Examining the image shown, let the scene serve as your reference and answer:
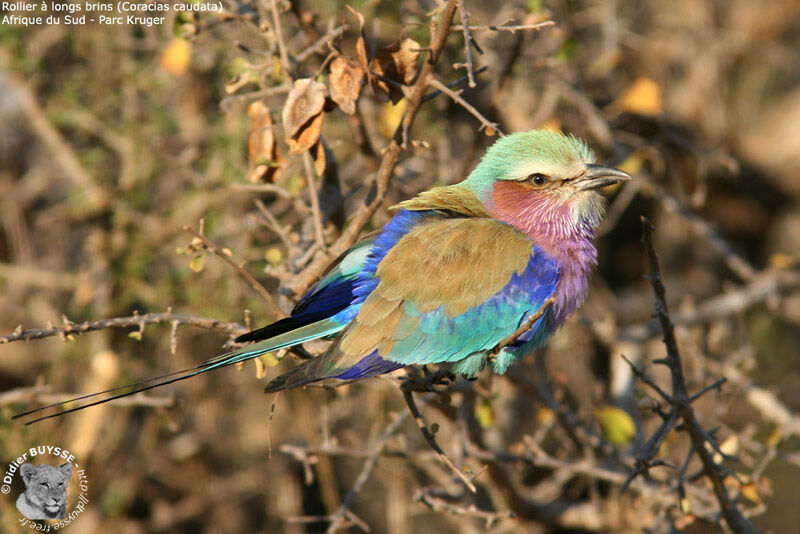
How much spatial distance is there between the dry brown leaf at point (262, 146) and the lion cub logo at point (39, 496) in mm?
1571

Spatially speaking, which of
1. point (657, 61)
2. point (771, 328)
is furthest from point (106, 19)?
point (771, 328)

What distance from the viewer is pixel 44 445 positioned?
3.97 metres

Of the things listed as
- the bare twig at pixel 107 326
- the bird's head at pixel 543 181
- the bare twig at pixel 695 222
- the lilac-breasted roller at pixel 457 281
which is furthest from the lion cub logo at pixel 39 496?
the bare twig at pixel 695 222

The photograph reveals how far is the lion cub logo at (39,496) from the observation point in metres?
3.26

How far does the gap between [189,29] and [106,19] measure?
1945 millimetres

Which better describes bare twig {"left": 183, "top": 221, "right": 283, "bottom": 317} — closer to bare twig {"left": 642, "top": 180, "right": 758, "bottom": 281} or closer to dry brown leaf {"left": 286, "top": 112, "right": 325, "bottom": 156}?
dry brown leaf {"left": 286, "top": 112, "right": 325, "bottom": 156}

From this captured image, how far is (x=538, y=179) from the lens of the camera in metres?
3.17

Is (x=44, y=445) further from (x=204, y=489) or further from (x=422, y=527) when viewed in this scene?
(x=422, y=527)

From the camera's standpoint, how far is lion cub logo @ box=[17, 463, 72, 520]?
326cm

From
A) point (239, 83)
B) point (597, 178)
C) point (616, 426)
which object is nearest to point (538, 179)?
point (597, 178)

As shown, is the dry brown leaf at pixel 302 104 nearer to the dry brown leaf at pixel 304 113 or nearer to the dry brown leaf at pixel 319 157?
the dry brown leaf at pixel 304 113

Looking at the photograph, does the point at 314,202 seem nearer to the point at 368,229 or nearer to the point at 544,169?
the point at 544,169

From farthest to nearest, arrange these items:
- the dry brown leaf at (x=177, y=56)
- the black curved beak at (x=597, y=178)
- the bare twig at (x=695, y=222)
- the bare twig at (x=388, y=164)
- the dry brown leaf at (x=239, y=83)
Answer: the bare twig at (x=695, y=222) < the dry brown leaf at (x=177, y=56) < the black curved beak at (x=597, y=178) < the dry brown leaf at (x=239, y=83) < the bare twig at (x=388, y=164)

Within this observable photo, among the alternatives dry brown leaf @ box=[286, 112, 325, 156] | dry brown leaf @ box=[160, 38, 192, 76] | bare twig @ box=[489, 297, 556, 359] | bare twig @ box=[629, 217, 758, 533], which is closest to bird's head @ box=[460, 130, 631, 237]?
bare twig @ box=[489, 297, 556, 359]
